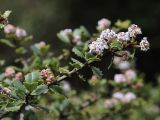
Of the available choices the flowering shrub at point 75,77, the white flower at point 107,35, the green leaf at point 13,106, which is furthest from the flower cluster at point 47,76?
the white flower at point 107,35

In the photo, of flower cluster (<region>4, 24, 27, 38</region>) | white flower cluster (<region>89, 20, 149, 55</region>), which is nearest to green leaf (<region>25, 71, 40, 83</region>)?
white flower cluster (<region>89, 20, 149, 55</region>)

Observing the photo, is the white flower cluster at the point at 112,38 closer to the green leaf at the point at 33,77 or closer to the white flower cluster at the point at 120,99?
the green leaf at the point at 33,77

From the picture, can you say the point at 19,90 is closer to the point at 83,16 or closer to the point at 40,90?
the point at 40,90

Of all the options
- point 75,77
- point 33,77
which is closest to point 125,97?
point 75,77

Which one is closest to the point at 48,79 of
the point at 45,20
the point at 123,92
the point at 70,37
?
the point at 70,37

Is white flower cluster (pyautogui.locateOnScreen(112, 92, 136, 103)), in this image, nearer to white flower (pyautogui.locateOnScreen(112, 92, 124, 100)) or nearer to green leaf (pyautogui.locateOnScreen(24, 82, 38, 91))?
white flower (pyautogui.locateOnScreen(112, 92, 124, 100))

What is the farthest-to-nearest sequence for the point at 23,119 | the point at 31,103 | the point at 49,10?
the point at 49,10 < the point at 23,119 < the point at 31,103

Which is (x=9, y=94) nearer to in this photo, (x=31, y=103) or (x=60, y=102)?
(x=31, y=103)
